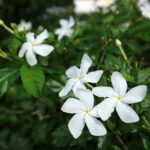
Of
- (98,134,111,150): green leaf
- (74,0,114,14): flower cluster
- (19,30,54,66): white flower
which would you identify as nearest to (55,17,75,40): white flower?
(19,30,54,66): white flower

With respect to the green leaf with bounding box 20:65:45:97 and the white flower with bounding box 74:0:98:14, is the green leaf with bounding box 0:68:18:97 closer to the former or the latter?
the green leaf with bounding box 20:65:45:97

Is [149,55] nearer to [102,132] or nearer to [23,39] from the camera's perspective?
[23,39]

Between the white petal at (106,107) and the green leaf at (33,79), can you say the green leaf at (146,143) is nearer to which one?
the white petal at (106,107)

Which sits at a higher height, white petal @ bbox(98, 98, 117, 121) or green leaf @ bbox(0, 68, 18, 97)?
green leaf @ bbox(0, 68, 18, 97)

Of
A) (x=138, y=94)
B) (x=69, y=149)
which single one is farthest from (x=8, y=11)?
(x=138, y=94)

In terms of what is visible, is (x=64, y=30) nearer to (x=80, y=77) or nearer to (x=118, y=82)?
(x=80, y=77)

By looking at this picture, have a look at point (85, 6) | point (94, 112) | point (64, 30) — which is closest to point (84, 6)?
point (85, 6)
